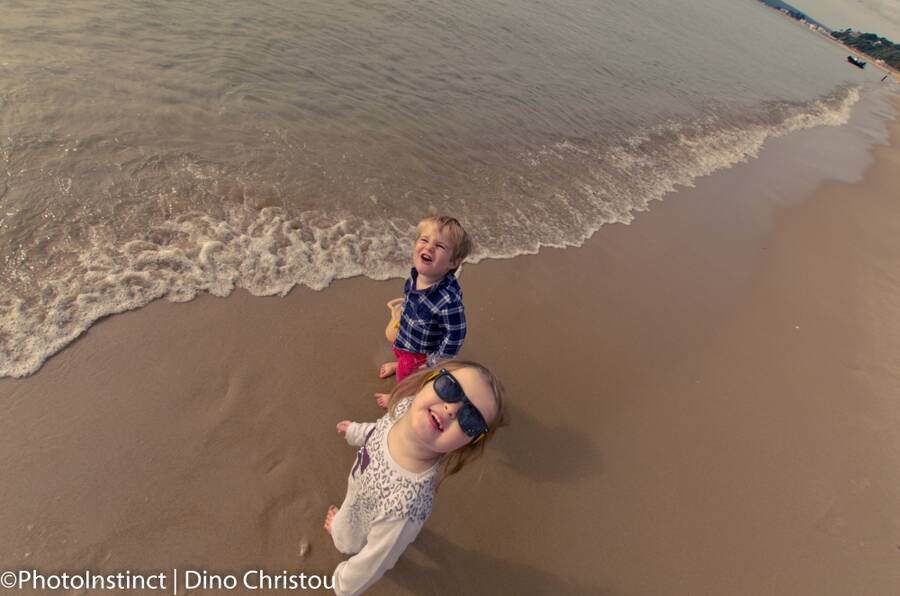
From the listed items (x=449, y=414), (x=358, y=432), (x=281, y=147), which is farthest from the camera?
(x=281, y=147)

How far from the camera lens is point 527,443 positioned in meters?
3.66

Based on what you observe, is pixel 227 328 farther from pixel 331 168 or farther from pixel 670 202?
pixel 670 202

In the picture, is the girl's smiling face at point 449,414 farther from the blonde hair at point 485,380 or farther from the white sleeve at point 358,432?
the white sleeve at point 358,432

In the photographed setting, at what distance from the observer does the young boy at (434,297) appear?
276cm

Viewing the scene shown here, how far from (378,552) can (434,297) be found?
142cm

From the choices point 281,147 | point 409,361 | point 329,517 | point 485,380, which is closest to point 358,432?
point 329,517

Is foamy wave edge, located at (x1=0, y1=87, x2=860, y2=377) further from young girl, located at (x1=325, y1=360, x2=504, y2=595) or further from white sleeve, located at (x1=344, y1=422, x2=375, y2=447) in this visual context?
young girl, located at (x1=325, y1=360, x2=504, y2=595)

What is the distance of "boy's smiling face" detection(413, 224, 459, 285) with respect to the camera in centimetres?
274

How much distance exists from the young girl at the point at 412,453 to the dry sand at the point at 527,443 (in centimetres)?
74

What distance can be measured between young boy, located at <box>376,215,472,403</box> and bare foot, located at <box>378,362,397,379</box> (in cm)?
56

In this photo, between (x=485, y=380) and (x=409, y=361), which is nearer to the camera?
(x=485, y=380)

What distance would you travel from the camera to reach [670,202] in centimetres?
767

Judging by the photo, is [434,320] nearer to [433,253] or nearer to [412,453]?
[433,253]

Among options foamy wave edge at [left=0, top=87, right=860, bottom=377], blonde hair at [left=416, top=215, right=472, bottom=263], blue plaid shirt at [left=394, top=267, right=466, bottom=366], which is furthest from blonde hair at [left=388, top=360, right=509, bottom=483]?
foamy wave edge at [left=0, top=87, right=860, bottom=377]
